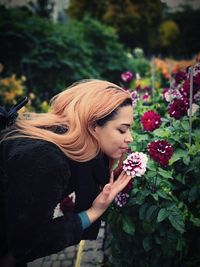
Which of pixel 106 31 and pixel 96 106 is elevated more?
pixel 96 106

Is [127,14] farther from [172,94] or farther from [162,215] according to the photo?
[162,215]

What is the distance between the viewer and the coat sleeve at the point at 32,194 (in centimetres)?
156

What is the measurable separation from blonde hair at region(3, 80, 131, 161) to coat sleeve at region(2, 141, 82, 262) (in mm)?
106

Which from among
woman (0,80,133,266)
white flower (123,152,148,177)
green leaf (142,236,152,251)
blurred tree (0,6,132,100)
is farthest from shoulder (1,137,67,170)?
blurred tree (0,6,132,100)

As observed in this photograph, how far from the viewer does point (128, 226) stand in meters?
2.14

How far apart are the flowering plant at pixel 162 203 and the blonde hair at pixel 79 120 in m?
0.29

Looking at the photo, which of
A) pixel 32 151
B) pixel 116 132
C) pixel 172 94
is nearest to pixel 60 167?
pixel 32 151

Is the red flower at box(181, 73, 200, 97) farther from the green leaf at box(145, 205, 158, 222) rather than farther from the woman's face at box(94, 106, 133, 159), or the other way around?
the green leaf at box(145, 205, 158, 222)

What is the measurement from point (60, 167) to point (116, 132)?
0.43 metres

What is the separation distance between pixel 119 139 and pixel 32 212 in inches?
26.3

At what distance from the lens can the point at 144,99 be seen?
3.66 metres

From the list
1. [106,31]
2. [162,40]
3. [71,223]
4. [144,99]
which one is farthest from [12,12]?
[162,40]

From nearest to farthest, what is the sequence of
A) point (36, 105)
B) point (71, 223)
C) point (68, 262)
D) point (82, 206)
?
point (71, 223) → point (82, 206) → point (68, 262) → point (36, 105)

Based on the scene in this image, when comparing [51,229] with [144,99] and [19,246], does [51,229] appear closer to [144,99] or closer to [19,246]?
[19,246]
